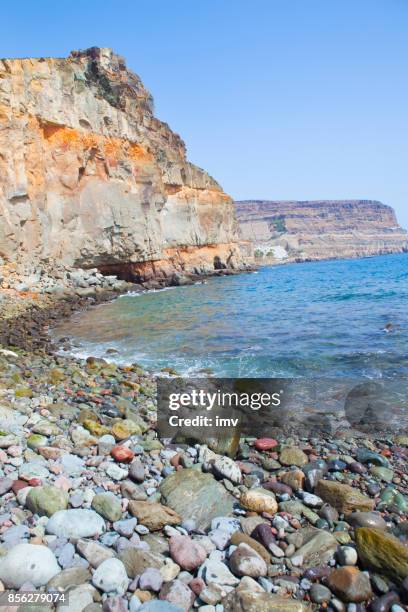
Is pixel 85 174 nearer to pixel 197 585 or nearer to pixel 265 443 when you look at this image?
pixel 265 443

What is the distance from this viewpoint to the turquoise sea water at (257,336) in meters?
9.95

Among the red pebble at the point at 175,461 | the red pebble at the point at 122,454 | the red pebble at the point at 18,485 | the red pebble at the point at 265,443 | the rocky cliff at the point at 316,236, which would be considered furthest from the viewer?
the rocky cliff at the point at 316,236

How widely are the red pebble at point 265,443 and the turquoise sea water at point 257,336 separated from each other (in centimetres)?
394

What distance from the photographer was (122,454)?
4.57 m

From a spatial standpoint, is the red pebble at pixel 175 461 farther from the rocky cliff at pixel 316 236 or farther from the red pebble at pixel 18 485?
the rocky cliff at pixel 316 236

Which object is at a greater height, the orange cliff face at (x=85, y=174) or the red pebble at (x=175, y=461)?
the orange cliff face at (x=85, y=174)

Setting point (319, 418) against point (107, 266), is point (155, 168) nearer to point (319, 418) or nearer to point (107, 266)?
point (107, 266)

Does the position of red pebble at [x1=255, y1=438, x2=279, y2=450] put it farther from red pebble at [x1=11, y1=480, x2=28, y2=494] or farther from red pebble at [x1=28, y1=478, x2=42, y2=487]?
red pebble at [x1=11, y1=480, x2=28, y2=494]

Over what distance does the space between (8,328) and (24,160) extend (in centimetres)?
1338

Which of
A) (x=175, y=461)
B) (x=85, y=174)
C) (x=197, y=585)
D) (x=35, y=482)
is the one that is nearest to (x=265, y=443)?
(x=175, y=461)

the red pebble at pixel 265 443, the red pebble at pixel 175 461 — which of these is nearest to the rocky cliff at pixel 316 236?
the red pebble at pixel 265 443

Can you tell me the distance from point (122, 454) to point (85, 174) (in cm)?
2878

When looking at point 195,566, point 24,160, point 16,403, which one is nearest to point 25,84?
point 24,160

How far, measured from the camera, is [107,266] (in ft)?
112
